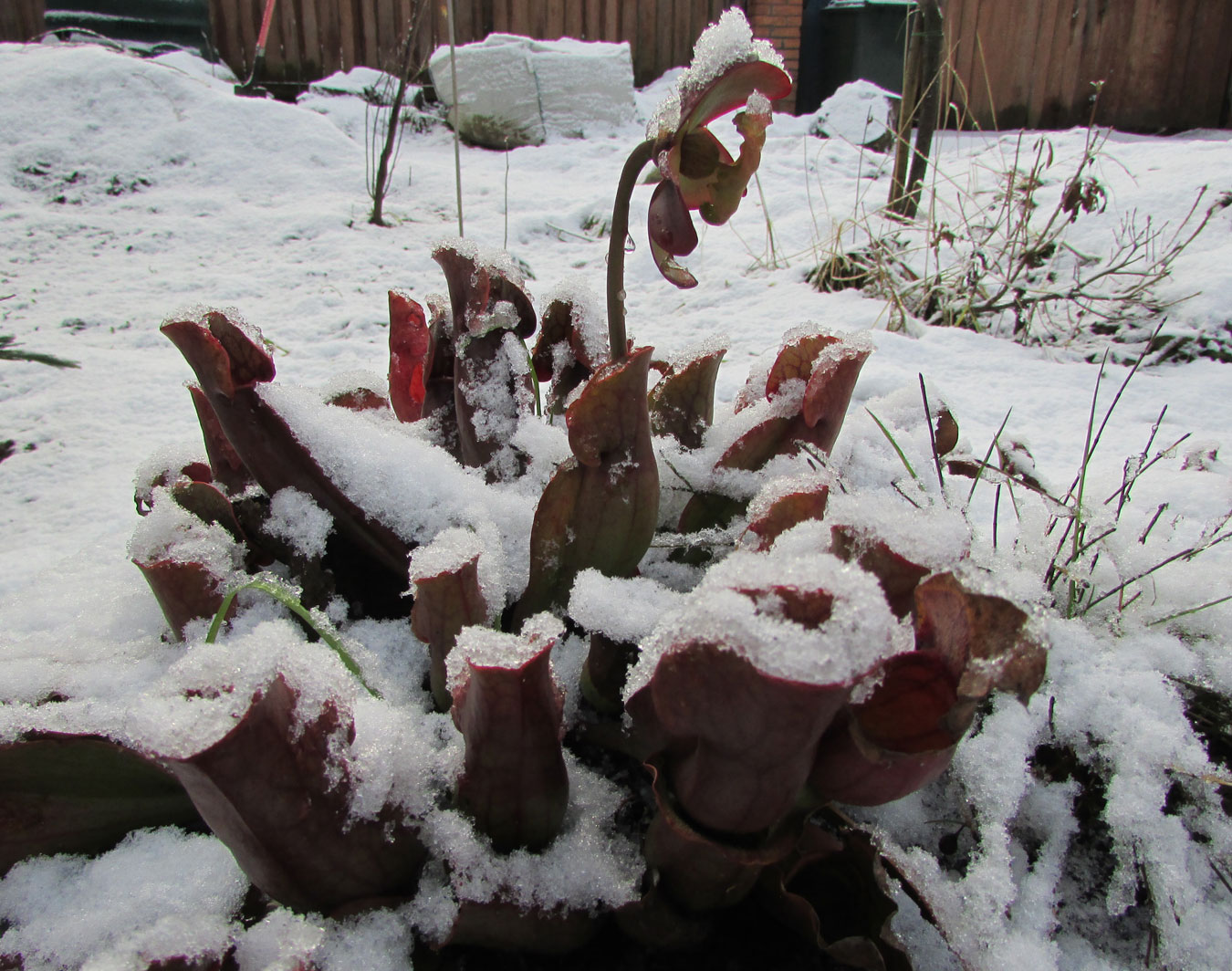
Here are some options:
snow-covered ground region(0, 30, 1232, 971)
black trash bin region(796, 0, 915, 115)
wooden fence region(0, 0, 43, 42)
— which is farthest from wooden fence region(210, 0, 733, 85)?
snow-covered ground region(0, 30, 1232, 971)

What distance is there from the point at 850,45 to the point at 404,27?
4.55m

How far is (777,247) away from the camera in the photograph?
10.8 ft

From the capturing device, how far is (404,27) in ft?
25.1

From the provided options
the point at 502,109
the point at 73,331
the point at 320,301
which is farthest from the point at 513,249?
the point at 502,109

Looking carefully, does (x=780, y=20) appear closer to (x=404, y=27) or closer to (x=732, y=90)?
(x=404, y=27)

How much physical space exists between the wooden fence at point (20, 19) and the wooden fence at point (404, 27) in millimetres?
1425

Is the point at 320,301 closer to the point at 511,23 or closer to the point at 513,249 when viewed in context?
the point at 513,249

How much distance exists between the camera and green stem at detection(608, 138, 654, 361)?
669mm

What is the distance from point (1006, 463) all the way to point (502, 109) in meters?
6.21

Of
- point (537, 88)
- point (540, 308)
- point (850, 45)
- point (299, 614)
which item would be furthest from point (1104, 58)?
point (299, 614)

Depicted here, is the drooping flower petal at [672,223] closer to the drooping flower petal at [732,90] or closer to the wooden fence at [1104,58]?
the drooping flower petal at [732,90]

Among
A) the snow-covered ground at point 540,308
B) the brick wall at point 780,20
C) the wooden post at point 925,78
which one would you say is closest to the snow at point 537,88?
the snow-covered ground at point 540,308

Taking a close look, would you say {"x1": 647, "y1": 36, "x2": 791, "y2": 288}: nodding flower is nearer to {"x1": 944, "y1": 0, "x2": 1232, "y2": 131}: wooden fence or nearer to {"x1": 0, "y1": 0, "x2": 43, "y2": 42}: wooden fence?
{"x1": 944, "y1": 0, "x2": 1232, "y2": 131}: wooden fence

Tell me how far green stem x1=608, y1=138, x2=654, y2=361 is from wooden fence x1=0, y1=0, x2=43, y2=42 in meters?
8.87
